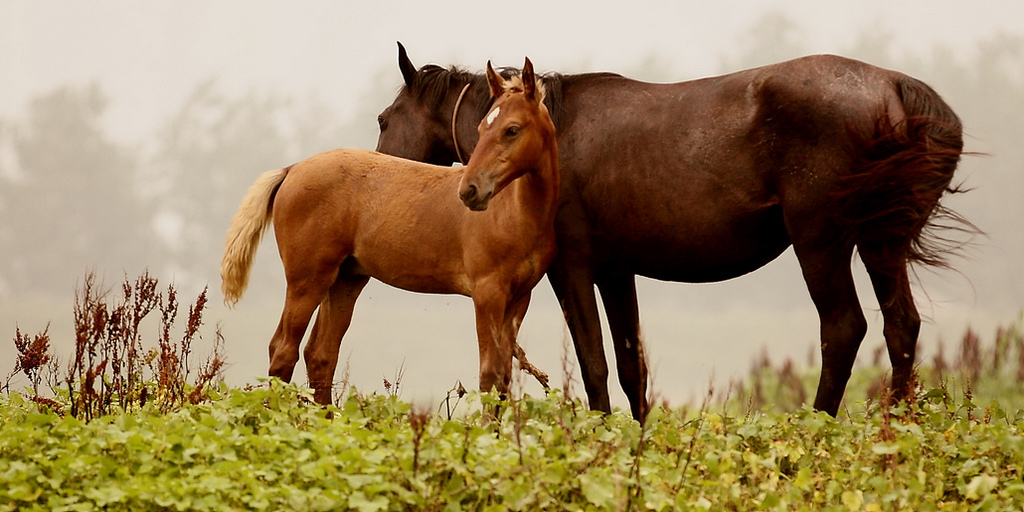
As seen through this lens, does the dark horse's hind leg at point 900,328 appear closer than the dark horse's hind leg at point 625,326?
Yes

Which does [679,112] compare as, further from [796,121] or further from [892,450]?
[892,450]

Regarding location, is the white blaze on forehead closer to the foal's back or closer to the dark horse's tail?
the foal's back

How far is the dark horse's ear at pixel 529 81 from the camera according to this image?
6198mm

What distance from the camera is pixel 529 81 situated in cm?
627

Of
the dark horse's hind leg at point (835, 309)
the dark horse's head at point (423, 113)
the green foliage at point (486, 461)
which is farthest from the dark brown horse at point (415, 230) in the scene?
the dark horse's hind leg at point (835, 309)

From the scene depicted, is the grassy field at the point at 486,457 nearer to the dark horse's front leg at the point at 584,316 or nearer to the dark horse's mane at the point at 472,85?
the dark horse's front leg at the point at 584,316

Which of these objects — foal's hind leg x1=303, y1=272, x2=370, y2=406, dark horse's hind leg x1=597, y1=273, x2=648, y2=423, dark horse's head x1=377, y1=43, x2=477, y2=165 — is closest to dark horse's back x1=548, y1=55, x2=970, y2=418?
dark horse's hind leg x1=597, y1=273, x2=648, y2=423

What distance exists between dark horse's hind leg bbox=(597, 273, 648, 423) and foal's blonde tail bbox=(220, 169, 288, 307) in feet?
7.64

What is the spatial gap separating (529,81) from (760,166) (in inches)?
61.4

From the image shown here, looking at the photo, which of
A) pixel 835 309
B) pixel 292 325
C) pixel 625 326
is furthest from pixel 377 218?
pixel 835 309

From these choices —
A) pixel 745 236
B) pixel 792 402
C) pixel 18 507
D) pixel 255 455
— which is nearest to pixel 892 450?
pixel 745 236

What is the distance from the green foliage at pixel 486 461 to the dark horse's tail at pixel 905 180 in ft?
3.56

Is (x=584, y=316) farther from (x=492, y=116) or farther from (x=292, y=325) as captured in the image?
(x=292, y=325)

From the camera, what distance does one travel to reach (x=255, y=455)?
16.5 feet
